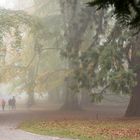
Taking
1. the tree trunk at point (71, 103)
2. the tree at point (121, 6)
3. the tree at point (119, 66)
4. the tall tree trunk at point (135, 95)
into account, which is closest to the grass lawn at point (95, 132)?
the tree at point (119, 66)

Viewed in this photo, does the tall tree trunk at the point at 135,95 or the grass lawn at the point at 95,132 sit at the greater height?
the tall tree trunk at the point at 135,95

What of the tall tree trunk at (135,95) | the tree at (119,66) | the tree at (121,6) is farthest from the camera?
the tall tree trunk at (135,95)

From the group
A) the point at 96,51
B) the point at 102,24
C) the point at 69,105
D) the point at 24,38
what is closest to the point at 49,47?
the point at 24,38

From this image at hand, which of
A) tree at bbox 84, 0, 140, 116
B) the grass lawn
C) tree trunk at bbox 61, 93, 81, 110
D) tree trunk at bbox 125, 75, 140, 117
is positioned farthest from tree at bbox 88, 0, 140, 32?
tree trunk at bbox 61, 93, 81, 110

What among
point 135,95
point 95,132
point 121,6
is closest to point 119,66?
point 135,95

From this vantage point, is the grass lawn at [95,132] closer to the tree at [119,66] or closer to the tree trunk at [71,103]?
the tree at [119,66]

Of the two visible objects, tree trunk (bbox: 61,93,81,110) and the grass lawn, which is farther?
tree trunk (bbox: 61,93,81,110)

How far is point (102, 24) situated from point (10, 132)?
14.7 m

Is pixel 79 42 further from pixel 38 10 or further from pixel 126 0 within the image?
pixel 126 0

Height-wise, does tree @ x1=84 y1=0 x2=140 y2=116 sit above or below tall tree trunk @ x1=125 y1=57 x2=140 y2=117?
above

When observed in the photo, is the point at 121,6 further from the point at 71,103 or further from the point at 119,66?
the point at 71,103

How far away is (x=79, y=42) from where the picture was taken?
36.2 metres

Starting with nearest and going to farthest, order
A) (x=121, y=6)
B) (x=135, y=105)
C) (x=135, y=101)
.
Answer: (x=121, y=6) → (x=135, y=105) → (x=135, y=101)

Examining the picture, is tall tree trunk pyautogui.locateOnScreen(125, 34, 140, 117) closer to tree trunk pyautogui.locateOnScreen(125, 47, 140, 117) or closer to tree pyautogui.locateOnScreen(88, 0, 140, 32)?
tree trunk pyautogui.locateOnScreen(125, 47, 140, 117)
